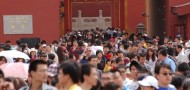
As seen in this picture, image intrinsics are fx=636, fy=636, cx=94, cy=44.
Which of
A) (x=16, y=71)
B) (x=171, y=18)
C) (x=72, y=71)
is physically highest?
(x=171, y=18)

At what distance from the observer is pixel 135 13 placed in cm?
3653

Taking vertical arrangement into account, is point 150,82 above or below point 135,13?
below

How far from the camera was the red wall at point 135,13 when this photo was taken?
36438mm

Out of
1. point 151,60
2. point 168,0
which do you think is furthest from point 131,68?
point 168,0

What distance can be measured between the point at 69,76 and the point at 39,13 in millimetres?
21282

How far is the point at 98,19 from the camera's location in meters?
52.2

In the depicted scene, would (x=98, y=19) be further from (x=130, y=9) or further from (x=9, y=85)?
(x=9, y=85)

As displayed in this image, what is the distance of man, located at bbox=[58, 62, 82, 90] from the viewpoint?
679 centimetres

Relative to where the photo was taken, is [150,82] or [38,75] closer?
[38,75]

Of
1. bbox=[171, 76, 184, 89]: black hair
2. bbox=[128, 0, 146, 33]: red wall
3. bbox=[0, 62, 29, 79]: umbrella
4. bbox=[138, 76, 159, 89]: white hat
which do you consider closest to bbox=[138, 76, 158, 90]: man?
bbox=[138, 76, 159, 89]: white hat

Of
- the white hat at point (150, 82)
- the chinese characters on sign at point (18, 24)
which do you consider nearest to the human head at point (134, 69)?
the white hat at point (150, 82)

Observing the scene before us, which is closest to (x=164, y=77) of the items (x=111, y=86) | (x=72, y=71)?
(x=111, y=86)

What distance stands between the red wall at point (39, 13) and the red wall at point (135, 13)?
30.0 feet

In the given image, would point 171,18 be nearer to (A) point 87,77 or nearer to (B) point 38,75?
(B) point 38,75
